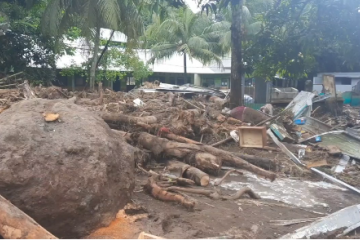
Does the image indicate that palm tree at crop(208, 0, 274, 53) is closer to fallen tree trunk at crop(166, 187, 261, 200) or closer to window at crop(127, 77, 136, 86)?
window at crop(127, 77, 136, 86)

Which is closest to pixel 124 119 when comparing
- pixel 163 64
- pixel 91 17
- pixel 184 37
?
pixel 91 17

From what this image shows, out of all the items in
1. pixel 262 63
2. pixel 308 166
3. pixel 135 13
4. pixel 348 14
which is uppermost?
pixel 135 13

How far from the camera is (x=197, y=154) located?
284 inches

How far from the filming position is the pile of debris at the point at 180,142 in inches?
173

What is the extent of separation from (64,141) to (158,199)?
167 cm

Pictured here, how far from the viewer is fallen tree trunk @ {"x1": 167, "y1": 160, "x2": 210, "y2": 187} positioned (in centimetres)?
625

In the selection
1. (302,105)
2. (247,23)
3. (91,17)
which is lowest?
(302,105)

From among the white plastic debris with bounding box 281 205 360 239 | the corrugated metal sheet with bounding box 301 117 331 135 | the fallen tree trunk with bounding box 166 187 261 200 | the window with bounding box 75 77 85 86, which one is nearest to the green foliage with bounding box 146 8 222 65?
the window with bounding box 75 77 85 86

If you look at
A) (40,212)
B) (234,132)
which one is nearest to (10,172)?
(40,212)

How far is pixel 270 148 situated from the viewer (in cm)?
927

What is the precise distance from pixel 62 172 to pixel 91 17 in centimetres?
1577

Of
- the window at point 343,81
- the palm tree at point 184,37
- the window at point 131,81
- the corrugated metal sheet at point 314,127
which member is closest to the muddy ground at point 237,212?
the corrugated metal sheet at point 314,127

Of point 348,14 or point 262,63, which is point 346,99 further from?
point 348,14

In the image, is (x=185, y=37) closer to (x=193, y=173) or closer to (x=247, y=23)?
(x=247, y=23)
